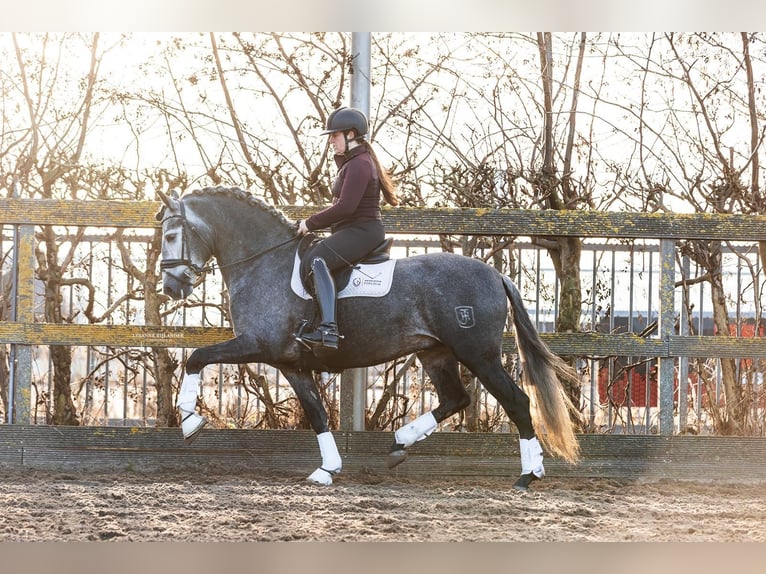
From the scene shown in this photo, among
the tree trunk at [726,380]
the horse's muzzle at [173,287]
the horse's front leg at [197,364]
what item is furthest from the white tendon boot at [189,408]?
the tree trunk at [726,380]

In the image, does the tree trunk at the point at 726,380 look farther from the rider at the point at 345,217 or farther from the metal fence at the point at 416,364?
the rider at the point at 345,217

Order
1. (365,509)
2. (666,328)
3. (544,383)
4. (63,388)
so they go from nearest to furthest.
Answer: (365,509), (544,383), (666,328), (63,388)

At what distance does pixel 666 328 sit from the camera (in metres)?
5.97

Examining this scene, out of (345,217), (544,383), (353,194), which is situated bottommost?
(544,383)

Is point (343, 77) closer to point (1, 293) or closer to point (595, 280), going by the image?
point (595, 280)

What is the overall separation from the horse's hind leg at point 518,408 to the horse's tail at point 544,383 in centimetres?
8

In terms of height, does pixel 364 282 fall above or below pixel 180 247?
below

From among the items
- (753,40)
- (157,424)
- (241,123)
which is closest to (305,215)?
(241,123)

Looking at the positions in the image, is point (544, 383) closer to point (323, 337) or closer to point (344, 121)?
point (323, 337)

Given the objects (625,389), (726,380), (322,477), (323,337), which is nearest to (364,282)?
(323,337)

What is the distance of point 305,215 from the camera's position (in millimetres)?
5844

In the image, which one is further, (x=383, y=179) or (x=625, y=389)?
(x=625, y=389)

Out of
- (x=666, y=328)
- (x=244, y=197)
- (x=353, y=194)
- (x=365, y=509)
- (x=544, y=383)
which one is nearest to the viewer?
(x=365, y=509)

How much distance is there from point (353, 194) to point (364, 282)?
466mm
